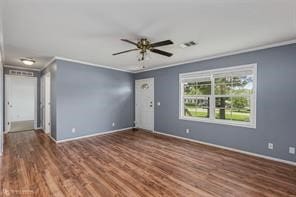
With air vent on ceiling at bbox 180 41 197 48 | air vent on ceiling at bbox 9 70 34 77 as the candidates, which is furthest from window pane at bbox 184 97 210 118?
air vent on ceiling at bbox 9 70 34 77

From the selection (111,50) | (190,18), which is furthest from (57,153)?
(190,18)

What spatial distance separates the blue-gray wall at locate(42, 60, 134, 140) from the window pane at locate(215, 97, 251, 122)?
3450 millimetres

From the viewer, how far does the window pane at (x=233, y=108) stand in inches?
143

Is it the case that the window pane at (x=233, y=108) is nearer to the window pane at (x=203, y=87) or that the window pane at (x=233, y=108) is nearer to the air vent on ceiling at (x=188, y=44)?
the window pane at (x=203, y=87)

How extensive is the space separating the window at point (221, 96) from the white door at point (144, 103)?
133 cm

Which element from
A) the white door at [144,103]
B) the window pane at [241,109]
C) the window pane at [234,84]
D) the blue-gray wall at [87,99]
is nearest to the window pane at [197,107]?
the window pane at [234,84]

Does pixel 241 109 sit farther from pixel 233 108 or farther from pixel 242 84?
pixel 242 84

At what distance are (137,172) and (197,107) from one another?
108 inches

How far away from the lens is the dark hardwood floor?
2.14 m

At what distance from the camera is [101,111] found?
5273mm

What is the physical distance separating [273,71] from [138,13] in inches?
119

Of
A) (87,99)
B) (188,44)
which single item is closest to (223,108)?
(188,44)

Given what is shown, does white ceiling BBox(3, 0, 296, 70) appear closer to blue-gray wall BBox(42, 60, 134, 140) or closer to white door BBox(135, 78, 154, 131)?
blue-gray wall BBox(42, 60, 134, 140)

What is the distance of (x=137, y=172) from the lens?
2.64 meters
